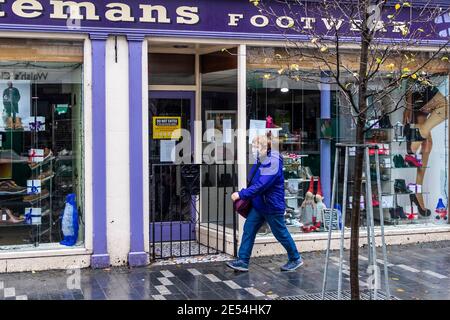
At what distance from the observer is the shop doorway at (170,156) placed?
9094mm

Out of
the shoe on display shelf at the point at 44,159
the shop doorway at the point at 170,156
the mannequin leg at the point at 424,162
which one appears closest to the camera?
the shoe on display shelf at the point at 44,159

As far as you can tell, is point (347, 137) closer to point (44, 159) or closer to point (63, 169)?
point (63, 169)

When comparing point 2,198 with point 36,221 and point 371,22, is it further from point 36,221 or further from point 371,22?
point 371,22

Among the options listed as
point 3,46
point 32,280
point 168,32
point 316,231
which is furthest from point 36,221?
point 316,231

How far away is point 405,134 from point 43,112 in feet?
18.2

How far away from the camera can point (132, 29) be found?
7.73 m

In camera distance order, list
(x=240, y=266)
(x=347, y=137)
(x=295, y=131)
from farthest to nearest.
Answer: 1. (x=347, y=137)
2. (x=295, y=131)
3. (x=240, y=266)

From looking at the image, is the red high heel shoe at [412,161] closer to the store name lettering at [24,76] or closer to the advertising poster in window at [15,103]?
the store name lettering at [24,76]

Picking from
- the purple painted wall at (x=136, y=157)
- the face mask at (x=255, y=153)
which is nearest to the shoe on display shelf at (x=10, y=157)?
the purple painted wall at (x=136, y=157)

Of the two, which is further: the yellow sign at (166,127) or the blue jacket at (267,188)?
the yellow sign at (166,127)

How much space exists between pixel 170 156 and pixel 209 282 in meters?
2.68

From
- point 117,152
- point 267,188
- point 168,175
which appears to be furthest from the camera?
point 168,175

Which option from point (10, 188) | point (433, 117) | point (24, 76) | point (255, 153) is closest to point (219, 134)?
point (255, 153)

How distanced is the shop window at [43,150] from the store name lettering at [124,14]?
1.43 ft
